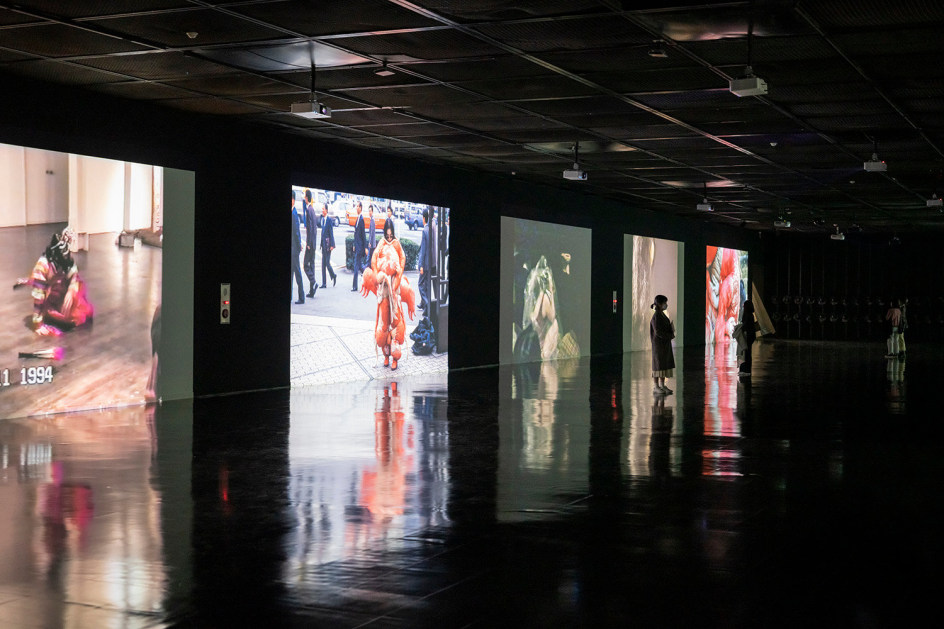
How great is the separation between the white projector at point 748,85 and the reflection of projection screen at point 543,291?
40.5ft

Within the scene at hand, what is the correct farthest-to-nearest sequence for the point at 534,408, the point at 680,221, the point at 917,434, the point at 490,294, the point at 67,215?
the point at 680,221 < the point at 490,294 < the point at 534,408 < the point at 67,215 < the point at 917,434

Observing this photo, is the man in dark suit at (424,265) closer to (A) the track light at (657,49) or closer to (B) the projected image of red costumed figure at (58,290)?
(B) the projected image of red costumed figure at (58,290)

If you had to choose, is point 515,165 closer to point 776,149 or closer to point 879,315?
point 776,149

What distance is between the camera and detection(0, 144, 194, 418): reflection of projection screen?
11625mm

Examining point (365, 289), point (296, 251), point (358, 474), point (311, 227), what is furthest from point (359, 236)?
point (358, 474)

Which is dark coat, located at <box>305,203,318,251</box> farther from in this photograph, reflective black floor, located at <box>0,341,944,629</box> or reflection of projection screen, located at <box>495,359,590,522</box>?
reflective black floor, located at <box>0,341,944,629</box>

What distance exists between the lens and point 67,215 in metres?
12.2

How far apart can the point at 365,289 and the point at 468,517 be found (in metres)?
10.7

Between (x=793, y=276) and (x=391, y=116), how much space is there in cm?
2875

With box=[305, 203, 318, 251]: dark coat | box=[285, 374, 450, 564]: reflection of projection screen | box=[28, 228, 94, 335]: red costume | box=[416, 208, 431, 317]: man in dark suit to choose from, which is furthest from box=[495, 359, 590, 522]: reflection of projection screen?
box=[28, 228, 94, 335]: red costume

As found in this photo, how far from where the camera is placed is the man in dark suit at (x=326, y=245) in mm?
16359

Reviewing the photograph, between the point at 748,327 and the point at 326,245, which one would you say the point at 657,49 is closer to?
the point at 326,245

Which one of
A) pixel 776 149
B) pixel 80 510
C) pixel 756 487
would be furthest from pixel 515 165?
pixel 80 510

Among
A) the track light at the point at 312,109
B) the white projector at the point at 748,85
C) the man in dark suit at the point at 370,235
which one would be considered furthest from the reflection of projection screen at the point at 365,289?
the white projector at the point at 748,85
